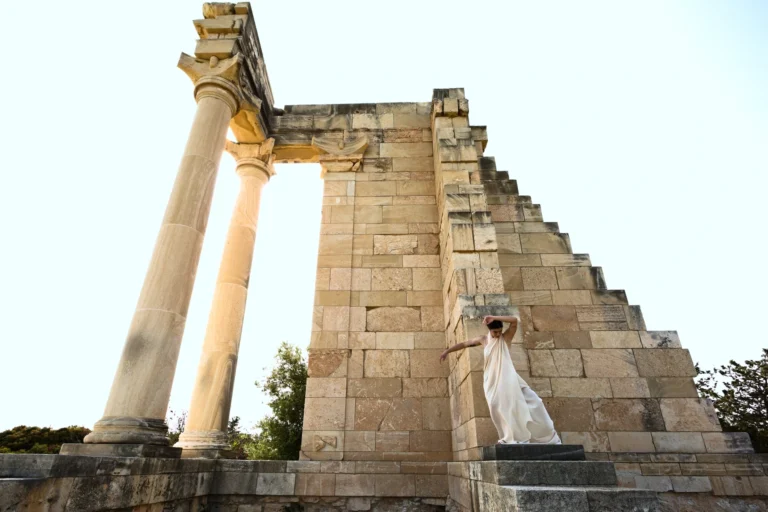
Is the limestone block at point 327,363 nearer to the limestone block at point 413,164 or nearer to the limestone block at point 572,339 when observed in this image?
the limestone block at point 572,339

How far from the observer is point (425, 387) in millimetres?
8430

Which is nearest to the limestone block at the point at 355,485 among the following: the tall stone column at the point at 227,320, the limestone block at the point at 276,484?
the limestone block at the point at 276,484

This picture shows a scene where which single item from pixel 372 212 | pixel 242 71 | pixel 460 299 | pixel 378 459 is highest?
pixel 242 71

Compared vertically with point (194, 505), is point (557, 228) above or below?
above

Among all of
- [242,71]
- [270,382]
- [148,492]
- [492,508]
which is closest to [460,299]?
[492,508]

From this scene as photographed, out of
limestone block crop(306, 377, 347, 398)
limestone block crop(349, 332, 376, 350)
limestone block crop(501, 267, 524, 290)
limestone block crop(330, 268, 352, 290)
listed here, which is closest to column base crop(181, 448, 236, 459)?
limestone block crop(306, 377, 347, 398)

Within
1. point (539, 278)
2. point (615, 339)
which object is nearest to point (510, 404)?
point (615, 339)

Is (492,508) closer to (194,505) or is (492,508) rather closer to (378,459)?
(378,459)

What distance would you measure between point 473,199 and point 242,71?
6.56 m

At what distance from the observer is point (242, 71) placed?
9.76m

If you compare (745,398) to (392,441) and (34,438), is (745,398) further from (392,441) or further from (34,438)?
(34,438)

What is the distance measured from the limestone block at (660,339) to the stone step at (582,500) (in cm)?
600

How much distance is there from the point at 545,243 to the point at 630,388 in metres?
3.58

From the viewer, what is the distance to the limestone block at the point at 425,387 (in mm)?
8367
